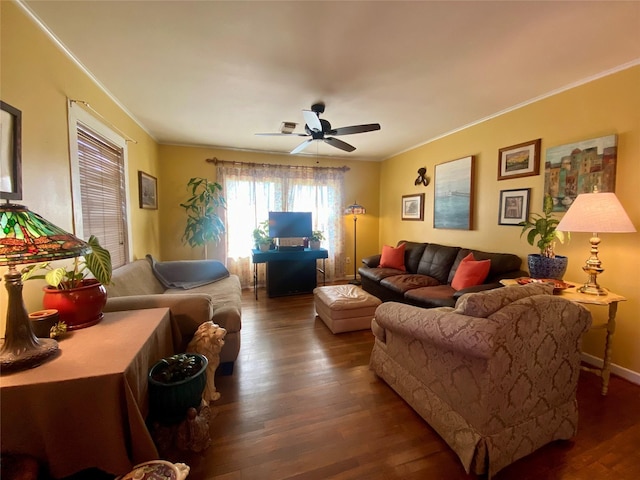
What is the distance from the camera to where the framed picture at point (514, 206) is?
283 cm

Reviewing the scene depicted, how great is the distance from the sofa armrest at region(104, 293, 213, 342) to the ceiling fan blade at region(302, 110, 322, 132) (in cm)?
181

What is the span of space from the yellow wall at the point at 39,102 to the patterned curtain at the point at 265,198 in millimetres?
2484

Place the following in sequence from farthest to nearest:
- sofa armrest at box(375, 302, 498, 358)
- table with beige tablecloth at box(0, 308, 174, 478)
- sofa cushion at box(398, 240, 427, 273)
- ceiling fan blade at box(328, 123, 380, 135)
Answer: sofa cushion at box(398, 240, 427, 273) → ceiling fan blade at box(328, 123, 380, 135) → sofa armrest at box(375, 302, 498, 358) → table with beige tablecloth at box(0, 308, 174, 478)

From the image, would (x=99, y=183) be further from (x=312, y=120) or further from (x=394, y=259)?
(x=394, y=259)

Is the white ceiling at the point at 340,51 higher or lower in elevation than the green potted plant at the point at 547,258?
higher

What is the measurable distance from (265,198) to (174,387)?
3681mm

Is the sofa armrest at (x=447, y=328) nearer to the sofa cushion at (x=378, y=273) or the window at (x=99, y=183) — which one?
the sofa cushion at (x=378, y=273)

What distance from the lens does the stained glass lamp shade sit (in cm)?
96

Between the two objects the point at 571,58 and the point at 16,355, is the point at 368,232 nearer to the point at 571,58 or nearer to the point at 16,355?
the point at 571,58

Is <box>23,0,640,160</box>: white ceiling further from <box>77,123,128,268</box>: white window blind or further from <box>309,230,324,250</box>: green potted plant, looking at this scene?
<box>309,230,324,250</box>: green potted plant

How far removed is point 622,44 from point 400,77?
57.7 inches

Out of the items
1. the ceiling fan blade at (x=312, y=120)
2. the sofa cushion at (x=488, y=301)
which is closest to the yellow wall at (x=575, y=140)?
the sofa cushion at (x=488, y=301)

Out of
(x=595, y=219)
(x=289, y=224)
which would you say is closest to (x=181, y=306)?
(x=289, y=224)

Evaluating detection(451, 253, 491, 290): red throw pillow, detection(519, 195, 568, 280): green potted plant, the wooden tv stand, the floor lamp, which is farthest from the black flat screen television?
detection(519, 195, 568, 280): green potted plant
